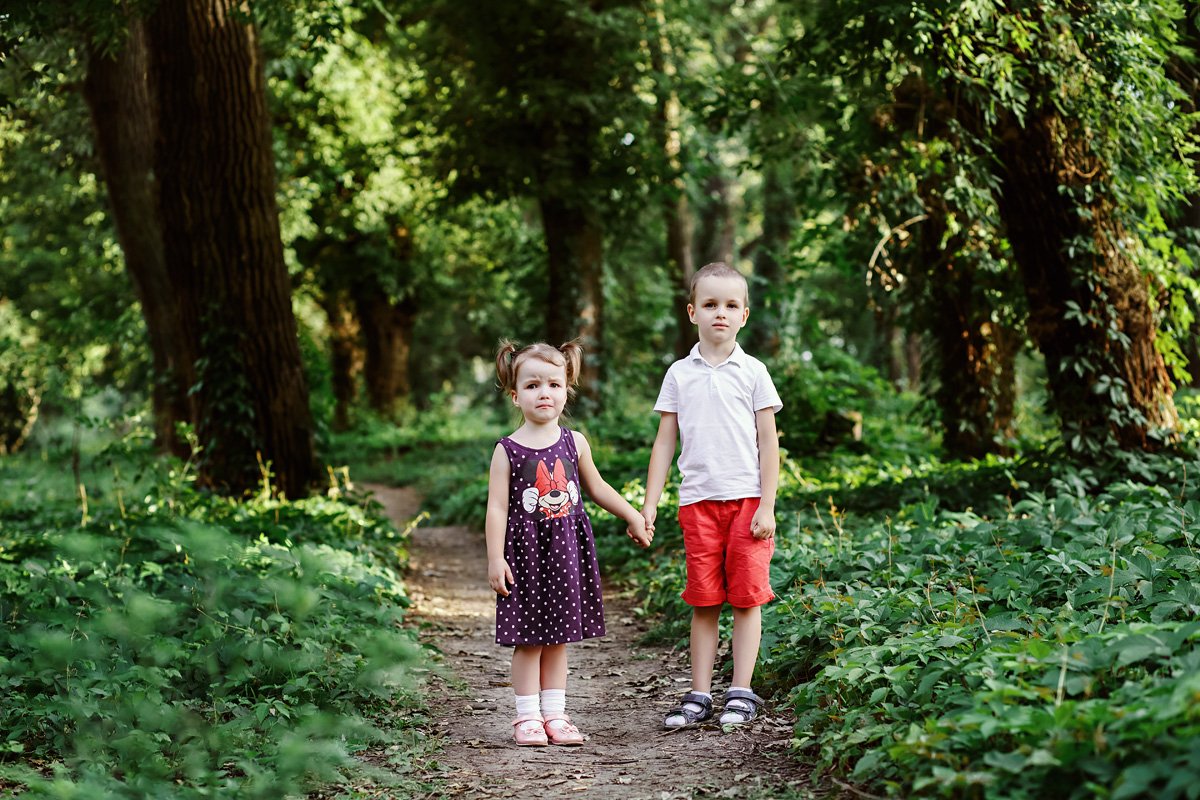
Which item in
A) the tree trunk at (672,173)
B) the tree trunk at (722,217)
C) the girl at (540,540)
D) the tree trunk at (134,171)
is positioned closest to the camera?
the girl at (540,540)

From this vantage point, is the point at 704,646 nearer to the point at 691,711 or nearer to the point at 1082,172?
the point at 691,711

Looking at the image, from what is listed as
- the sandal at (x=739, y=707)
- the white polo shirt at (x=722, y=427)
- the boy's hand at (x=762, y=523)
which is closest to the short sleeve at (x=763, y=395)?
the white polo shirt at (x=722, y=427)

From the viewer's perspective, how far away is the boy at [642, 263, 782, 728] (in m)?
4.65

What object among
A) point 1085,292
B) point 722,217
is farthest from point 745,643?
point 722,217

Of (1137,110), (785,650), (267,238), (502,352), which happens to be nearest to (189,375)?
(267,238)

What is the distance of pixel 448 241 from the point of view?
973 inches

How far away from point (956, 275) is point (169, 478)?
759cm

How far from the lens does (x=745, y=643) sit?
15.5ft

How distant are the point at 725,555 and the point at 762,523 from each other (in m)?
0.28

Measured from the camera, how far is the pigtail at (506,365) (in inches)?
186

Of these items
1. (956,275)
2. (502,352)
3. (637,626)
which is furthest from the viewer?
(956,275)

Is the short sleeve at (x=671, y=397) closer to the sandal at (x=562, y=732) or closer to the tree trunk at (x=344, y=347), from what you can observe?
the sandal at (x=562, y=732)

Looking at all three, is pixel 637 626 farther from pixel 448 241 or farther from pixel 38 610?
pixel 448 241

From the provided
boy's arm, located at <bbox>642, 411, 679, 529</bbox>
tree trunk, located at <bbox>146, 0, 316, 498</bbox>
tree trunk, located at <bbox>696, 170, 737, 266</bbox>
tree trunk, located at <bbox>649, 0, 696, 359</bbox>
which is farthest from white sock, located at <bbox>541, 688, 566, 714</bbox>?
tree trunk, located at <bbox>696, 170, 737, 266</bbox>
